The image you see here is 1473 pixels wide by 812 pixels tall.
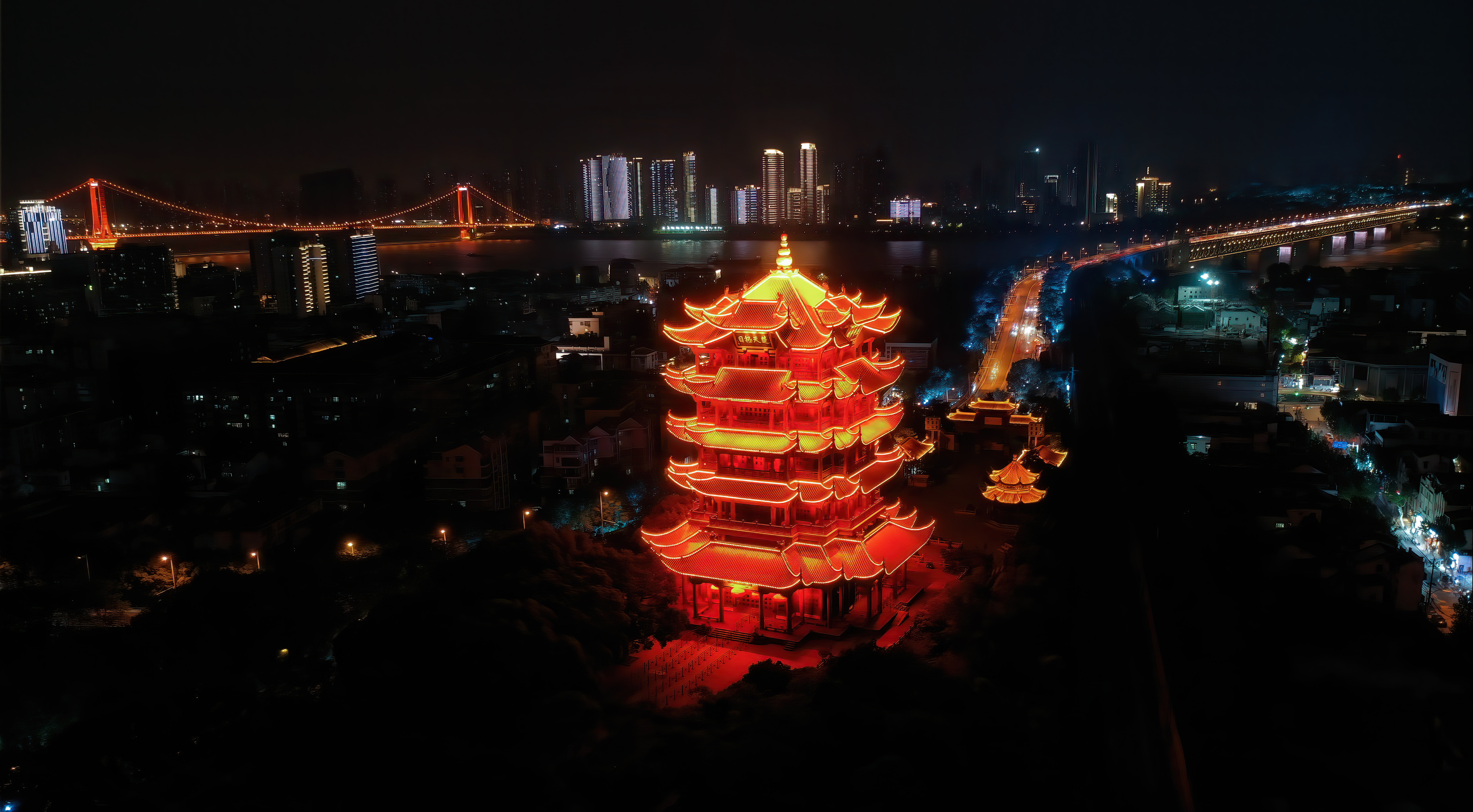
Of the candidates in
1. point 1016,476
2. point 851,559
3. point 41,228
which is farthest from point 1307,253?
point 41,228

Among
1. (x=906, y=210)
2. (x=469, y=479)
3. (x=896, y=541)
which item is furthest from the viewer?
(x=906, y=210)

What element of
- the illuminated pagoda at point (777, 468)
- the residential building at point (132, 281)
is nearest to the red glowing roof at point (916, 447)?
the illuminated pagoda at point (777, 468)

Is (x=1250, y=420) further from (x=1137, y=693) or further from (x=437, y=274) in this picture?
(x=437, y=274)

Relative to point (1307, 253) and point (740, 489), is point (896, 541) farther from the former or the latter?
point (1307, 253)

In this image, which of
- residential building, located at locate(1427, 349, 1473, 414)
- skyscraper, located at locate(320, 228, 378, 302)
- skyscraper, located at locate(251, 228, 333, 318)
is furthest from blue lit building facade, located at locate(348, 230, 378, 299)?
residential building, located at locate(1427, 349, 1473, 414)

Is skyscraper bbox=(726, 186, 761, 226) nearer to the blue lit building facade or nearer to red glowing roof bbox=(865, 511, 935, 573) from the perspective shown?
the blue lit building facade

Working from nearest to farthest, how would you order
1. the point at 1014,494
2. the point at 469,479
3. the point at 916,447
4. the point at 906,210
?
the point at 1014,494
the point at 469,479
the point at 916,447
the point at 906,210
